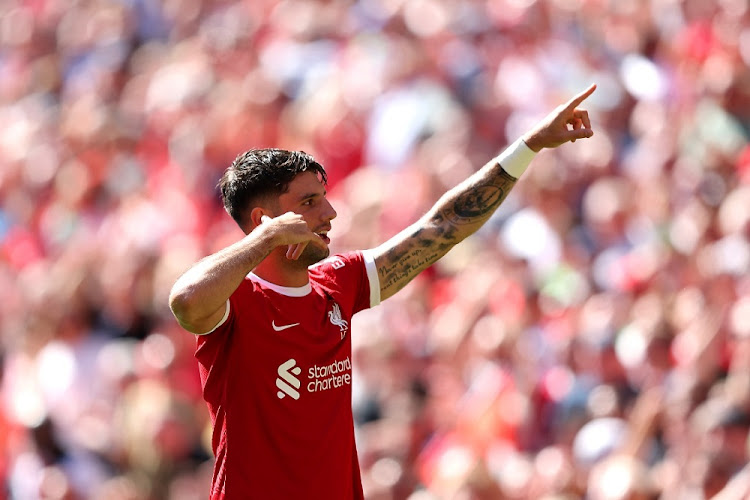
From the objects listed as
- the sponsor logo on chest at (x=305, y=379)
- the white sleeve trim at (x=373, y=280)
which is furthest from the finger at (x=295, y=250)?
the white sleeve trim at (x=373, y=280)

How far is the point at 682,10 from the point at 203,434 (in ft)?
12.0

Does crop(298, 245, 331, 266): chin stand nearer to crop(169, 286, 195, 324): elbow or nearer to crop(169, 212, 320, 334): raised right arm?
crop(169, 212, 320, 334): raised right arm

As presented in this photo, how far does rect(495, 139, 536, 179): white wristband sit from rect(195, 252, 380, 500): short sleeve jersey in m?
0.88

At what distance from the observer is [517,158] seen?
14.3 ft

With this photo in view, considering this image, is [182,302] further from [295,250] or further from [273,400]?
[273,400]

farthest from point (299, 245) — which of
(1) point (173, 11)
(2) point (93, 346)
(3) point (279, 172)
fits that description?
(1) point (173, 11)

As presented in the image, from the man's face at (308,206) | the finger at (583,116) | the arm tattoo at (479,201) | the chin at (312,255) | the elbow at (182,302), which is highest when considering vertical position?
the finger at (583,116)

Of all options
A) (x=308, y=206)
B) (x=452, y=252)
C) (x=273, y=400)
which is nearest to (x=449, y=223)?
(x=308, y=206)

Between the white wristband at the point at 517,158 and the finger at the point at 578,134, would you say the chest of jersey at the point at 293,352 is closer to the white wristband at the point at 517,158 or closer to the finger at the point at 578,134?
the white wristband at the point at 517,158

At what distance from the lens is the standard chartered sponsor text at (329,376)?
153 inches

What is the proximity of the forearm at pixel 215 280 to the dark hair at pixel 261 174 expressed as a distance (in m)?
0.41

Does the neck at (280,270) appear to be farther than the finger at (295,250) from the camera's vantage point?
Yes

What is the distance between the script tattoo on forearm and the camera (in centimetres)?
435

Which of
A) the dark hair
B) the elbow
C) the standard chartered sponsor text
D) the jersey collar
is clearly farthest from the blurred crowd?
the elbow
